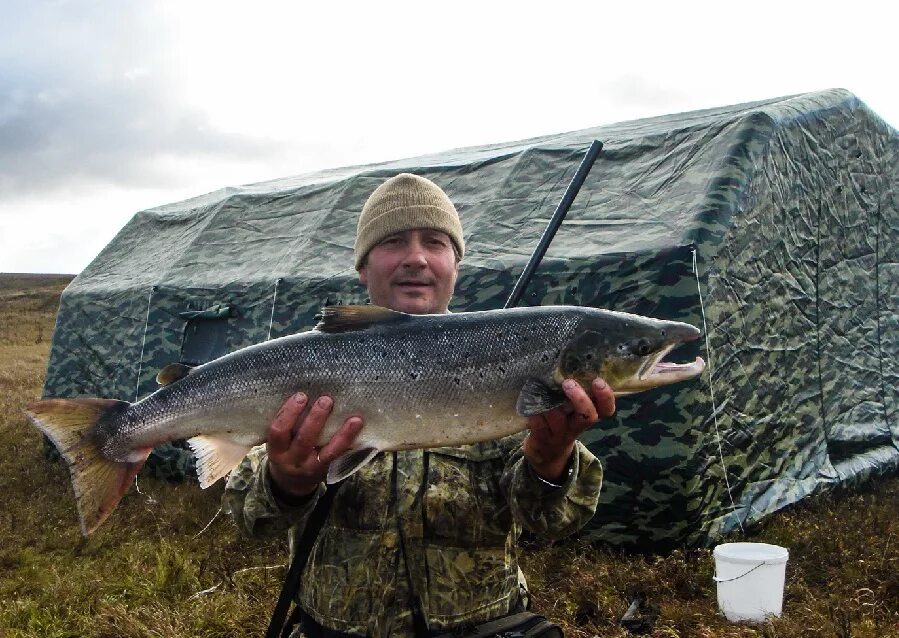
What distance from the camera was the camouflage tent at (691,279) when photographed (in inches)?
282

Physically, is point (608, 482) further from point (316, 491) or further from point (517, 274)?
point (316, 491)

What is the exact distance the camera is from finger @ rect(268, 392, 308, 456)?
3.28 m

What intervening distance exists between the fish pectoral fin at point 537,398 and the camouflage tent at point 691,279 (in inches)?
157

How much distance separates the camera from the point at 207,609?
6641mm

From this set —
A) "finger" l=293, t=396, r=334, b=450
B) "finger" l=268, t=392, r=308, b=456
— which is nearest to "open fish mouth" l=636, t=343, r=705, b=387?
"finger" l=293, t=396, r=334, b=450

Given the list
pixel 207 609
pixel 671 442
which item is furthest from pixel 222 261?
pixel 671 442

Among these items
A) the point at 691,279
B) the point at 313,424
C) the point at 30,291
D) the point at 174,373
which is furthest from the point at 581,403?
the point at 30,291

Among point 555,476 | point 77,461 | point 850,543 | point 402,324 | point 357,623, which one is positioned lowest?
point 850,543

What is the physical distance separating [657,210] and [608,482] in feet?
8.28

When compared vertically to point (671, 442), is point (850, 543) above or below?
below

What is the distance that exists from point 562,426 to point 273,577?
4.95 meters

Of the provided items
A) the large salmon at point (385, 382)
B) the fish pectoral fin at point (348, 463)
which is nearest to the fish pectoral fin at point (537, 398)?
the large salmon at point (385, 382)

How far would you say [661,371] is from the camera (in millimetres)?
3434

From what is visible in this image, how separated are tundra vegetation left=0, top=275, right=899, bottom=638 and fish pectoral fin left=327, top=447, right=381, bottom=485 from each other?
11.2ft
